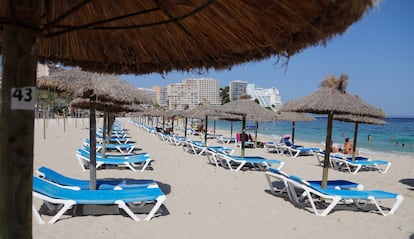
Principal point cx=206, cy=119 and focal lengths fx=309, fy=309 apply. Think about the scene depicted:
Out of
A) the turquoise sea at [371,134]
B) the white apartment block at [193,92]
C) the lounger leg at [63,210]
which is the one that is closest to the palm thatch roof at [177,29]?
the lounger leg at [63,210]

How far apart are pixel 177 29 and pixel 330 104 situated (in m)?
4.34

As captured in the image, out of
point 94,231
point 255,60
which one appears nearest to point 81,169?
point 94,231

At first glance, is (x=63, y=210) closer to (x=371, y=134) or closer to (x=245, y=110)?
(x=245, y=110)

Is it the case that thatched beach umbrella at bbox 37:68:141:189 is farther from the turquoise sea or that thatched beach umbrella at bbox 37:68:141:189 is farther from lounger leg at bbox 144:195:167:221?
the turquoise sea

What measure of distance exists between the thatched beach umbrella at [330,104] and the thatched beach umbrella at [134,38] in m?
3.85

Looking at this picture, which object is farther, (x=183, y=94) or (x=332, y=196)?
(x=183, y=94)

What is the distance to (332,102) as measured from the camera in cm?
575

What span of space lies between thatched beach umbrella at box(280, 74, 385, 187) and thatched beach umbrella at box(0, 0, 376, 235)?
3.85 m

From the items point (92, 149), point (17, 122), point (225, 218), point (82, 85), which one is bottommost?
point (225, 218)

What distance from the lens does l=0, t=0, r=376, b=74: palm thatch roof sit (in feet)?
5.05

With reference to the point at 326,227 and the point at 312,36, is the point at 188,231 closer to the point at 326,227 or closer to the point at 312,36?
the point at 326,227

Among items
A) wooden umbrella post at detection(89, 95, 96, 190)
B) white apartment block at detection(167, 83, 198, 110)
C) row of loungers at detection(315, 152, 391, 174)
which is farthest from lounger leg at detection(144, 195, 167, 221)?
white apartment block at detection(167, 83, 198, 110)

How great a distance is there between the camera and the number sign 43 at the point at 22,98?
127cm

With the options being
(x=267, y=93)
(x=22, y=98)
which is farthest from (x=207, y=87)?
(x=22, y=98)
